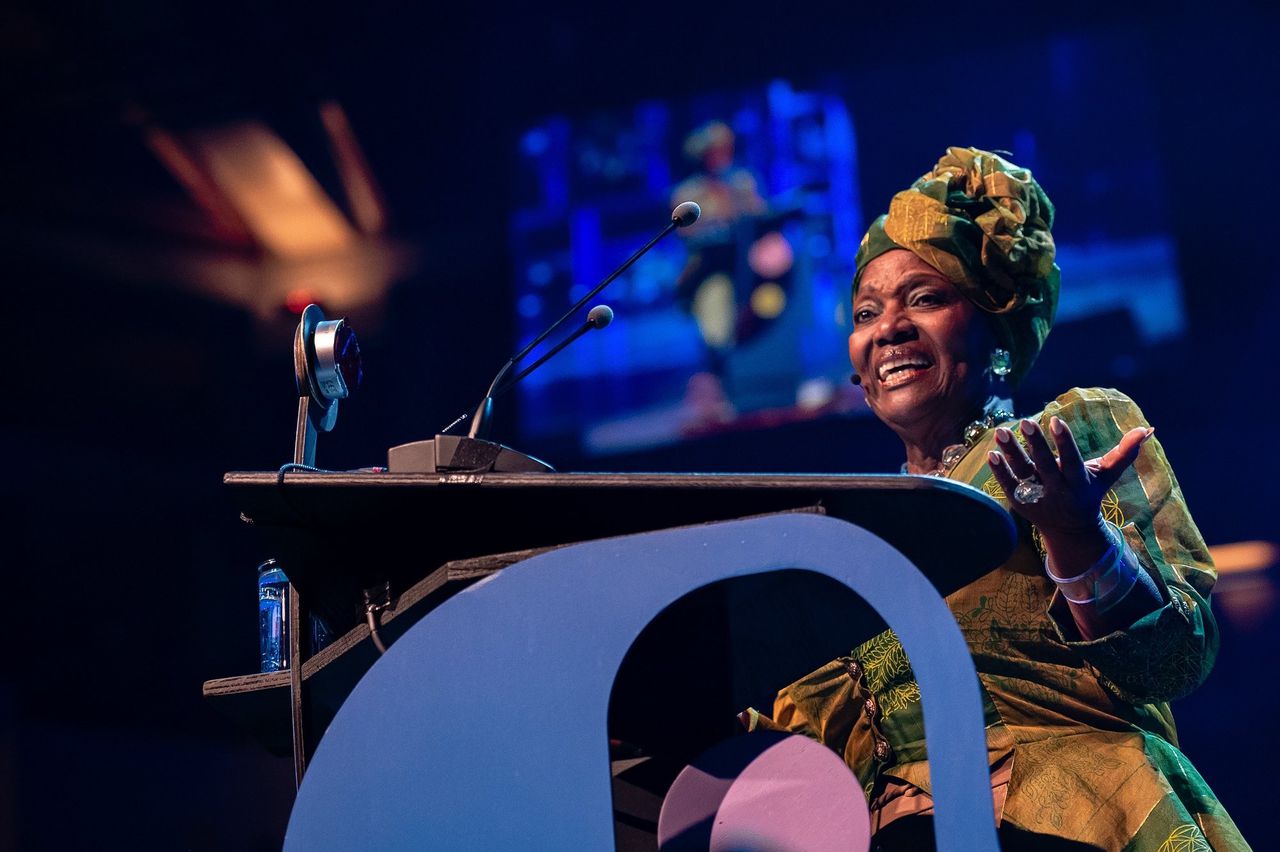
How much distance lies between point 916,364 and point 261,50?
9.24ft

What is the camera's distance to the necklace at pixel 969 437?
2.20 m

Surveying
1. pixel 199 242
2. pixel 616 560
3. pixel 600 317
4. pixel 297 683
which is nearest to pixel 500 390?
pixel 600 317

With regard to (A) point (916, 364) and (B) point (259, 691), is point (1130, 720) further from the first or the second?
(B) point (259, 691)

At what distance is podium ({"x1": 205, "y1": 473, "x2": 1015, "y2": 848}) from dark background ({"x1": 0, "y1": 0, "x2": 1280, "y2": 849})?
2.23m

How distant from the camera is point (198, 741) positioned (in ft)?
13.2

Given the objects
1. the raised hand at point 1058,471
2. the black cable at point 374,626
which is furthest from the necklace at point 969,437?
the black cable at point 374,626

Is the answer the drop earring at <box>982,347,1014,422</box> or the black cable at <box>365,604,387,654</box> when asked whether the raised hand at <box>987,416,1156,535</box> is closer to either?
the black cable at <box>365,604,387,654</box>

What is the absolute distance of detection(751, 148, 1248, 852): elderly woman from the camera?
5.16 ft

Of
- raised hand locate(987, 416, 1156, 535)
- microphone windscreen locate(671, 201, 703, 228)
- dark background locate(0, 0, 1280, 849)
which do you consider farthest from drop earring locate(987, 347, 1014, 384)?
dark background locate(0, 0, 1280, 849)

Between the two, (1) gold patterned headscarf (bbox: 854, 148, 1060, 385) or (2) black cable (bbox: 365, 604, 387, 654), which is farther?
(1) gold patterned headscarf (bbox: 854, 148, 1060, 385)

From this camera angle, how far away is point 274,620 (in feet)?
6.00

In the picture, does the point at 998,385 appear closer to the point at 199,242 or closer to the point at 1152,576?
the point at 1152,576

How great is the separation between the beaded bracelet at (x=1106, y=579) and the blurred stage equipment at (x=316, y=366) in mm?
990

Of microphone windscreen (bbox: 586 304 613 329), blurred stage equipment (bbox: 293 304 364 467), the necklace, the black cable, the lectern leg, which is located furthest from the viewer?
the necklace
